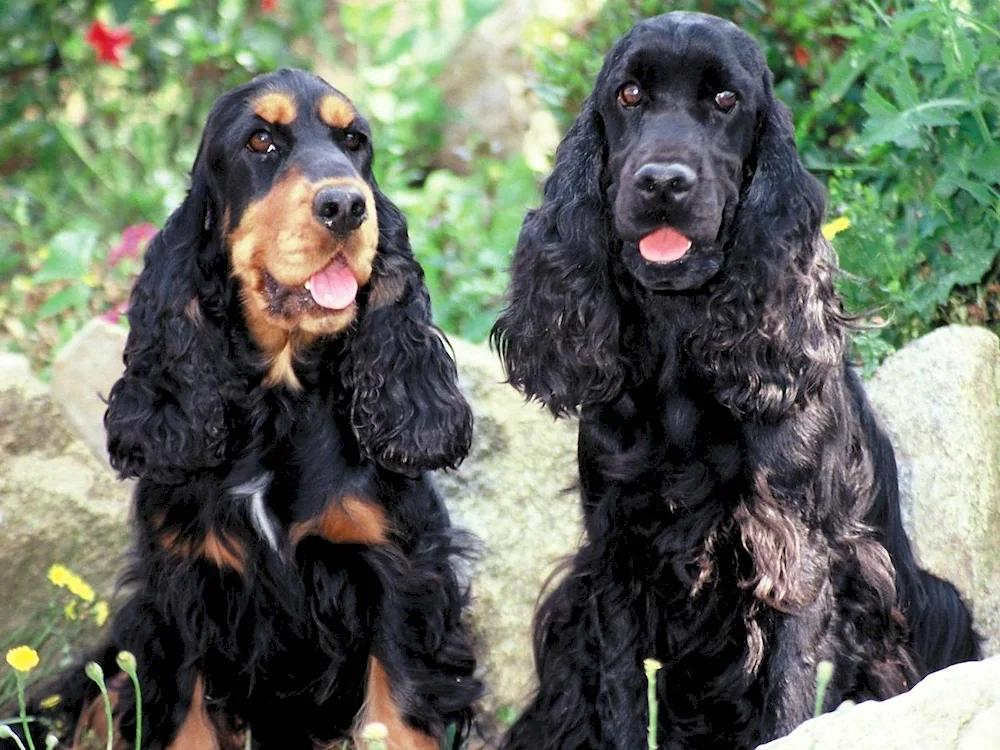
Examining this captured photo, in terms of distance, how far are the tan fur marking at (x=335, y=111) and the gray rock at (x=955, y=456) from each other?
181cm

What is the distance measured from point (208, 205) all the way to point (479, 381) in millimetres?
1218

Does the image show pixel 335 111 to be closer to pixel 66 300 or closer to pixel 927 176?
pixel 927 176

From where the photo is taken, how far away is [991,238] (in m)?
4.99

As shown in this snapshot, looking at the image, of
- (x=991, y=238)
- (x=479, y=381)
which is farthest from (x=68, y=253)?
(x=991, y=238)

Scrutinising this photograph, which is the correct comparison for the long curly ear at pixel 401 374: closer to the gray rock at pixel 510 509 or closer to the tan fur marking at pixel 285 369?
the tan fur marking at pixel 285 369

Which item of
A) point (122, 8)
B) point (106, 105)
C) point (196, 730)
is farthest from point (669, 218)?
point (106, 105)

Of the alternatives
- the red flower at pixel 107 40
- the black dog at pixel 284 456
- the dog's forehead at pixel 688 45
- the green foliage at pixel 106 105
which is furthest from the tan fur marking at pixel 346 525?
the red flower at pixel 107 40

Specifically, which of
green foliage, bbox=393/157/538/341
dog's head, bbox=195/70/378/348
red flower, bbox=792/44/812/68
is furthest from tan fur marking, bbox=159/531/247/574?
red flower, bbox=792/44/812/68

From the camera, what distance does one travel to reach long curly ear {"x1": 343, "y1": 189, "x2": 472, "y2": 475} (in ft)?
13.3

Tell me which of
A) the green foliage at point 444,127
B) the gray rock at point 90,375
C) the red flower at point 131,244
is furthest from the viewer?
the red flower at point 131,244

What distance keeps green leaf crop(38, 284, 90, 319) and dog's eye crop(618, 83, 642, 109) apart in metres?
3.69

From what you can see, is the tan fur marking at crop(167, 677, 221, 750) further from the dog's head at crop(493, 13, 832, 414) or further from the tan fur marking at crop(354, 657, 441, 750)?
the dog's head at crop(493, 13, 832, 414)

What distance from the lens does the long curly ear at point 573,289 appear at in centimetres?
389

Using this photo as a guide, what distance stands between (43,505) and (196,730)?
1.05 meters
